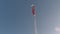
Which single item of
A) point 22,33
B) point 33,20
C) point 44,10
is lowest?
point 22,33

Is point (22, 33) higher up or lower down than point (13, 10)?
lower down

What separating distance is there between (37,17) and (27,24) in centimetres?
14

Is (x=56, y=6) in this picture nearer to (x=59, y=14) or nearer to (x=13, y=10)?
(x=59, y=14)

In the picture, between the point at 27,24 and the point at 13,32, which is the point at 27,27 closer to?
the point at 27,24

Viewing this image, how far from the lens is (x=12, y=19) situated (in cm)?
108

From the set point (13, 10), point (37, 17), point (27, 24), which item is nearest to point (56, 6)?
point (37, 17)

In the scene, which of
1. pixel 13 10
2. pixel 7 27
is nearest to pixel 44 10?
pixel 13 10

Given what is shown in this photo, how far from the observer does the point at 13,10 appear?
1.08 metres

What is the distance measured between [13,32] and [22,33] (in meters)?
0.11

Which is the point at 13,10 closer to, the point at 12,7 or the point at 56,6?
the point at 12,7

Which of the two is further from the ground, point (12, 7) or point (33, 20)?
point (12, 7)

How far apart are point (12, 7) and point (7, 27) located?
0.79ft

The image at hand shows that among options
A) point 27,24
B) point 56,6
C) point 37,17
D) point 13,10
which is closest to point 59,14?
point 56,6

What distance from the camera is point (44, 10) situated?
1084 millimetres
